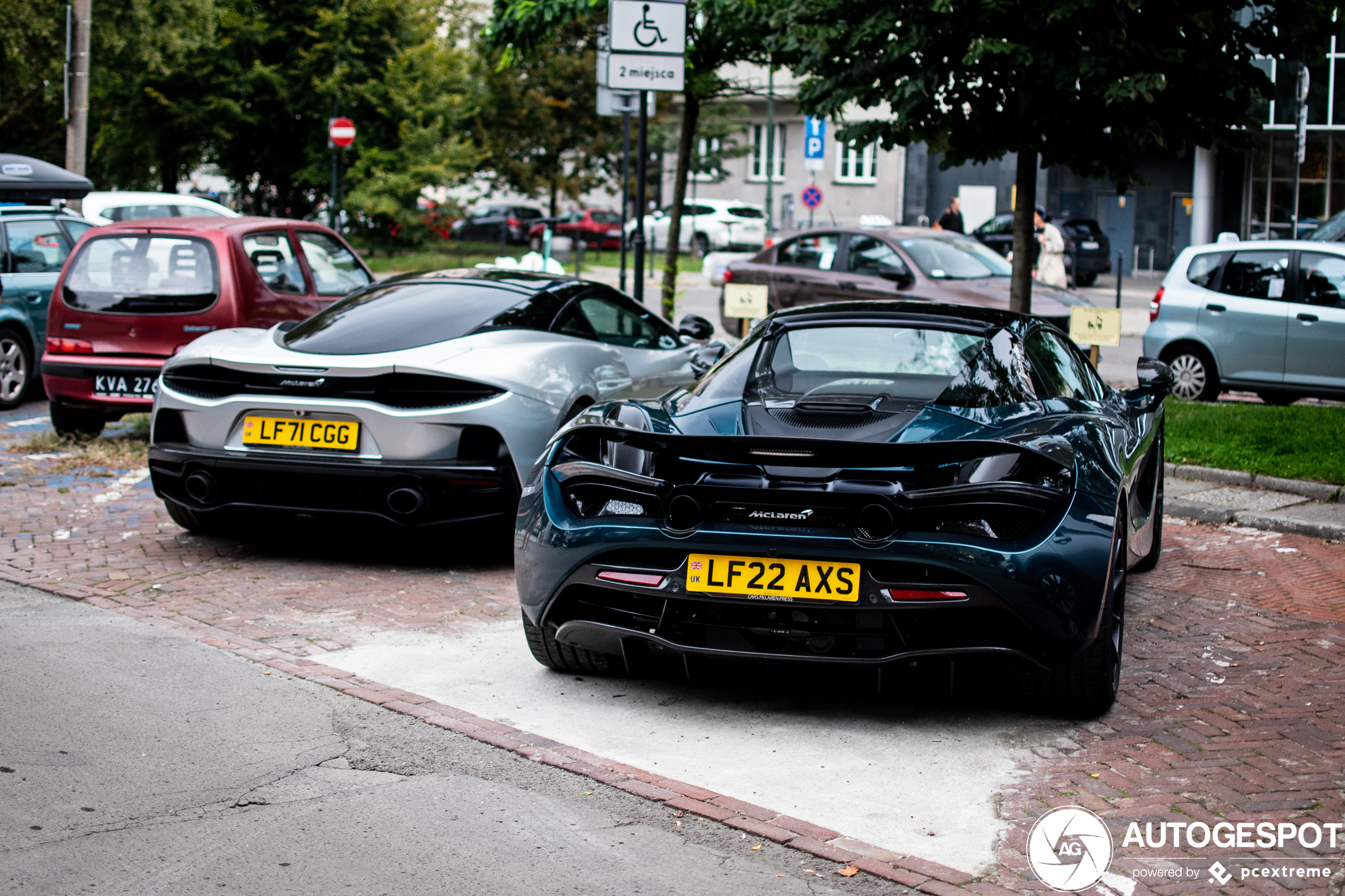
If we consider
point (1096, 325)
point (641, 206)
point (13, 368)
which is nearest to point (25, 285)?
point (13, 368)

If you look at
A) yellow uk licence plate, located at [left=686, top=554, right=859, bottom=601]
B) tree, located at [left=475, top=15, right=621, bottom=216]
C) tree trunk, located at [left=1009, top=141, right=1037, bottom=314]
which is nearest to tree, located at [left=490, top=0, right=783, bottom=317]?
tree trunk, located at [left=1009, top=141, right=1037, bottom=314]

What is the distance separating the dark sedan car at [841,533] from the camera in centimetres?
442

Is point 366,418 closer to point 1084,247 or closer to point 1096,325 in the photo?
point 1096,325

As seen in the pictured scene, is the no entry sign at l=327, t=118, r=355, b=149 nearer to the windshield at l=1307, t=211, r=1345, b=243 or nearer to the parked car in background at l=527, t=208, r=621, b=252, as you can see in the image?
the parked car in background at l=527, t=208, r=621, b=252

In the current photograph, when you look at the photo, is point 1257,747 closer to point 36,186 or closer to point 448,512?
point 448,512

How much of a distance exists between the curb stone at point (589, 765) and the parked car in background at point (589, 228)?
35877 mm

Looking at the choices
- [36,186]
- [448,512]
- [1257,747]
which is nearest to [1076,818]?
[1257,747]

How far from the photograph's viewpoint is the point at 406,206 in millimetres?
33906

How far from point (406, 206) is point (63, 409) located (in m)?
24.3

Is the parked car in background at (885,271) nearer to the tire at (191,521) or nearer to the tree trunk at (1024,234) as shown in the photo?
the tree trunk at (1024,234)

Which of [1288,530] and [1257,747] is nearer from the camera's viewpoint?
[1257,747]

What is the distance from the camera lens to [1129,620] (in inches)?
241

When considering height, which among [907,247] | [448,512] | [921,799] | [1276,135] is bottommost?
[921,799]

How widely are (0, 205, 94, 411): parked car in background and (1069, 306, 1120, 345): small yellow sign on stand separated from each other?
28.7 ft
